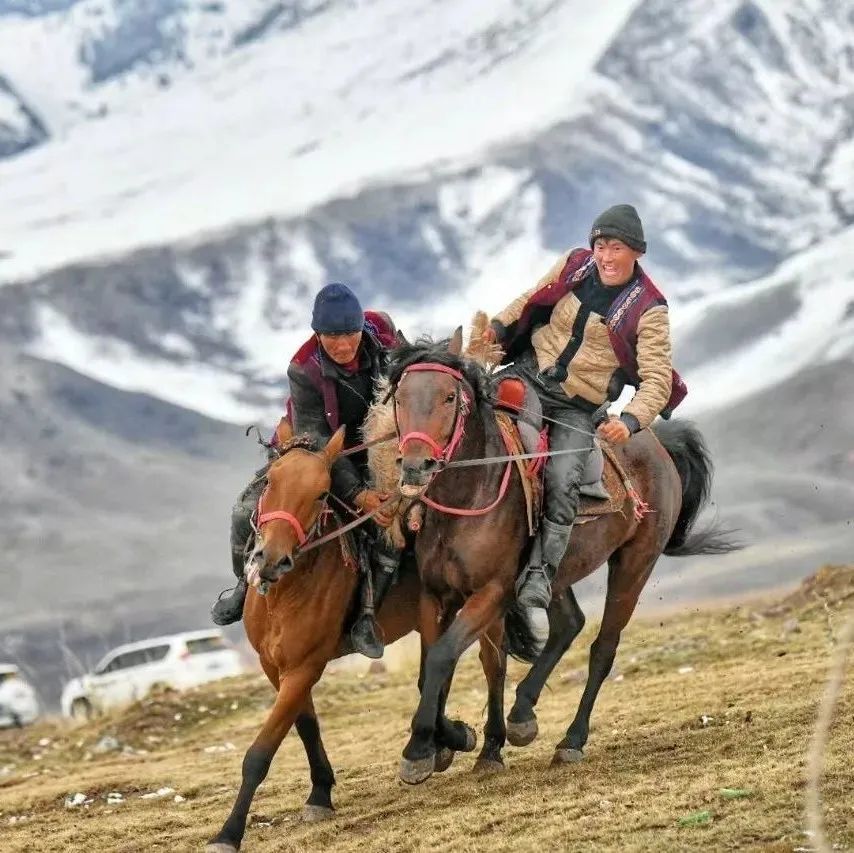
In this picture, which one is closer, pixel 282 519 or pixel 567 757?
pixel 282 519

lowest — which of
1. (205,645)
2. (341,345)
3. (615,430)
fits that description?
(205,645)

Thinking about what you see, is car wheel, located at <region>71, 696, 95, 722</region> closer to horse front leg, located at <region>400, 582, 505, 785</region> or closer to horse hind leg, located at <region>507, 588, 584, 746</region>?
horse hind leg, located at <region>507, 588, 584, 746</region>

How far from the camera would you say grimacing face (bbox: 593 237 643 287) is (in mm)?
8312

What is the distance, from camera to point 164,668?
2009cm

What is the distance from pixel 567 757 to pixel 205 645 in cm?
1260

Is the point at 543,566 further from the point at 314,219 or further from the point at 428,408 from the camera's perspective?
the point at 314,219

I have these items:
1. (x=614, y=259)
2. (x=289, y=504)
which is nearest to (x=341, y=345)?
(x=289, y=504)

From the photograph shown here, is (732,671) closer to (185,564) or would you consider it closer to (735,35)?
(185,564)

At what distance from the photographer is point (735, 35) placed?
35125mm

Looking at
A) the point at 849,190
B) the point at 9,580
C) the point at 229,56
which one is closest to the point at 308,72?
the point at 229,56

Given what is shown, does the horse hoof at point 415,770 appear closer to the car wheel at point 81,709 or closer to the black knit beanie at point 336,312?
the black knit beanie at point 336,312

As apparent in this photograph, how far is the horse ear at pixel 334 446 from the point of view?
7.45m

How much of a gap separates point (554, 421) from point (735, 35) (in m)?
29.2

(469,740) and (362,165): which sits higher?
(362,165)
